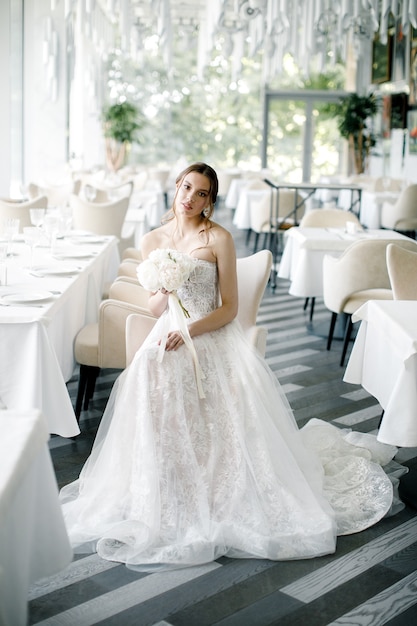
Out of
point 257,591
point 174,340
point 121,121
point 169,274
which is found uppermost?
point 121,121

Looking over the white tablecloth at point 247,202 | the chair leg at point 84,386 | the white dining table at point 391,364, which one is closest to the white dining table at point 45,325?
the chair leg at point 84,386

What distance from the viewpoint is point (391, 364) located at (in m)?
3.39

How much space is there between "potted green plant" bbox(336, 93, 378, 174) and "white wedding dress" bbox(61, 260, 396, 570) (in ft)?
43.9

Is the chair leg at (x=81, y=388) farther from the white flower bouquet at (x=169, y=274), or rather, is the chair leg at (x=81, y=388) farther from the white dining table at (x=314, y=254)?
the white dining table at (x=314, y=254)

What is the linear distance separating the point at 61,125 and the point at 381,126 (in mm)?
6388

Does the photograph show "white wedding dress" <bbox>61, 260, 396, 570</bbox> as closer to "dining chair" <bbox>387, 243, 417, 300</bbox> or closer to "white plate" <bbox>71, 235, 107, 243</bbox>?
"dining chair" <bbox>387, 243, 417, 300</bbox>

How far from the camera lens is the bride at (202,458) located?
2902 millimetres

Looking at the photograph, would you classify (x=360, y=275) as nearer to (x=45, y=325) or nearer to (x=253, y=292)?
(x=253, y=292)

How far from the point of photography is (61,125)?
13164mm

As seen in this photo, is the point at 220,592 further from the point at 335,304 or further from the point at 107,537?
the point at 335,304

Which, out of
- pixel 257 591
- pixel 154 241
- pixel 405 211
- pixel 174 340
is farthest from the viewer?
pixel 405 211

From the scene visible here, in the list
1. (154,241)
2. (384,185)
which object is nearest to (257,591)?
(154,241)

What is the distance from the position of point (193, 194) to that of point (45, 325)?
79 centimetres

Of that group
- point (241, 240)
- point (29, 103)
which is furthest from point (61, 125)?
point (241, 240)
